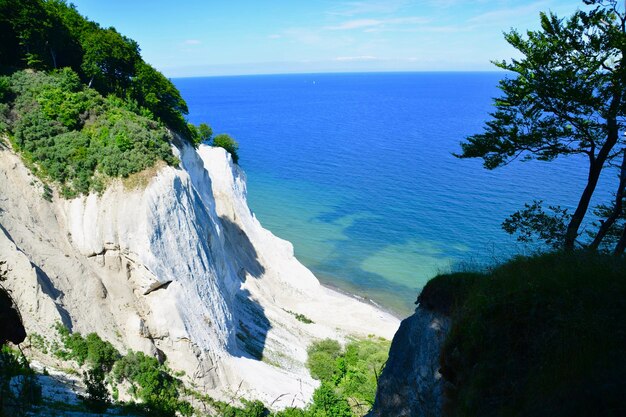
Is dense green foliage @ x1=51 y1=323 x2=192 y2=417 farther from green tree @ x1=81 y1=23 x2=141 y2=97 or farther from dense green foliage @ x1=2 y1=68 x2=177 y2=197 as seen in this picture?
green tree @ x1=81 y1=23 x2=141 y2=97

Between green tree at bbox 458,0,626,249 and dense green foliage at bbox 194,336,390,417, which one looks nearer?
green tree at bbox 458,0,626,249

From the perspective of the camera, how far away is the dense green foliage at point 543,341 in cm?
598

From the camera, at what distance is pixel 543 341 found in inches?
283

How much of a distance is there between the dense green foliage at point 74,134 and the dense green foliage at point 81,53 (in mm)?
2541

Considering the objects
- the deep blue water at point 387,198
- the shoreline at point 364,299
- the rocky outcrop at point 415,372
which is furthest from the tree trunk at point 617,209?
the shoreline at point 364,299

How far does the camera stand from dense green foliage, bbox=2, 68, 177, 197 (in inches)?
872

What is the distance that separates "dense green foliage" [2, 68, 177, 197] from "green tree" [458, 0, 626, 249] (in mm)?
17053

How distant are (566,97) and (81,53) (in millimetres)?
31689

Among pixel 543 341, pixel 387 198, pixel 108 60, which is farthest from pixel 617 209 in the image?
pixel 387 198

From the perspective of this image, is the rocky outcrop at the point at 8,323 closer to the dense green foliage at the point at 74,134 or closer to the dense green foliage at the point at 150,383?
the dense green foliage at the point at 150,383

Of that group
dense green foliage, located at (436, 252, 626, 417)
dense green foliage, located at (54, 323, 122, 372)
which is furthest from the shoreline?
dense green foliage, located at (436, 252, 626, 417)

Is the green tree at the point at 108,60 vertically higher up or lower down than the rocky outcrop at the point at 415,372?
higher up

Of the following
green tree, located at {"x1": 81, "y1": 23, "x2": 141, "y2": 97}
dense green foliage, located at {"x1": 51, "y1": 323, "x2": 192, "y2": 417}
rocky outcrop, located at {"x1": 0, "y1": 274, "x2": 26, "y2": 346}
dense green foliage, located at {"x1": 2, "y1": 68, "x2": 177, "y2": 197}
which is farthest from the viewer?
green tree, located at {"x1": 81, "y1": 23, "x2": 141, "y2": 97}

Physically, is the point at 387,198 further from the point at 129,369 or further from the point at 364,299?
the point at 129,369
